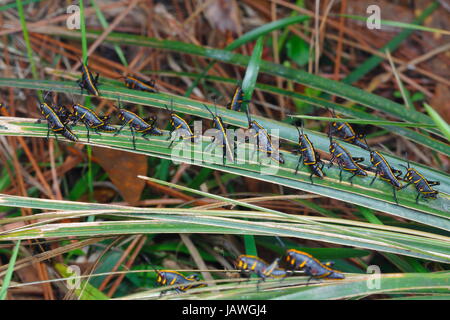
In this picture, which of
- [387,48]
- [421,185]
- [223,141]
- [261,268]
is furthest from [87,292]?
[387,48]

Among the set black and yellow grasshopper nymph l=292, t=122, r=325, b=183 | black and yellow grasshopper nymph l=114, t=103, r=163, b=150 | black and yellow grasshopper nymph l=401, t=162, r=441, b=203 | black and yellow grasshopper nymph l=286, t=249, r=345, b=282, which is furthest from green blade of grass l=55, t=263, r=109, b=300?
black and yellow grasshopper nymph l=401, t=162, r=441, b=203

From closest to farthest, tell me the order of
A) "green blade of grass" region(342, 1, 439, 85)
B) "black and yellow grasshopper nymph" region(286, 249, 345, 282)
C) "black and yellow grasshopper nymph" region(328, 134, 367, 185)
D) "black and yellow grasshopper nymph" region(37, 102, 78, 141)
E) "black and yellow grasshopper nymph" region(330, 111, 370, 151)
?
"black and yellow grasshopper nymph" region(286, 249, 345, 282) < "black and yellow grasshopper nymph" region(328, 134, 367, 185) < "black and yellow grasshopper nymph" region(37, 102, 78, 141) < "black and yellow grasshopper nymph" region(330, 111, 370, 151) < "green blade of grass" region(342, 1, 439, 85)

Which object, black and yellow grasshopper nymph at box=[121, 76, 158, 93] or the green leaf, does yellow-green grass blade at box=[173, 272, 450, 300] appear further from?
the green leaf

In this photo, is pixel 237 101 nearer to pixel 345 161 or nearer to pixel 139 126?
pixel 139 126

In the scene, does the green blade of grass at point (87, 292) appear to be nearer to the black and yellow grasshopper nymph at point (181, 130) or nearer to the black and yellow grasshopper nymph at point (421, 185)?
the black and yellow grasshopper nymph at point (181, 130)

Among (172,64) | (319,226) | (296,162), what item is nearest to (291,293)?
(319,226)

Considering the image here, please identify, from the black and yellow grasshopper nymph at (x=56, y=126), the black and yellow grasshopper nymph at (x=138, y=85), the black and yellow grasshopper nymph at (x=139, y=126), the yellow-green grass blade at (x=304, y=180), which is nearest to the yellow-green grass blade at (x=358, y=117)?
the yellow-green grass blade at (x=304, y=180)
